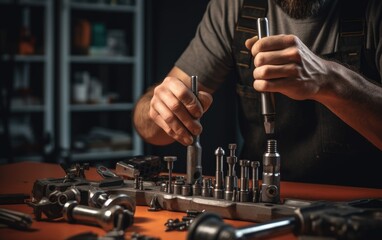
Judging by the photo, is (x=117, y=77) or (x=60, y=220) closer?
(x=60, y=220)

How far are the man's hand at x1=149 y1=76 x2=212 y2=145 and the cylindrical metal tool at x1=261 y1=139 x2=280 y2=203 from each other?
8.6 inches

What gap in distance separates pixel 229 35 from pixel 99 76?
2.78 metres

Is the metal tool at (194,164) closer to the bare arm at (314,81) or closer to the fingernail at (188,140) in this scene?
the fingernail at (188,140)

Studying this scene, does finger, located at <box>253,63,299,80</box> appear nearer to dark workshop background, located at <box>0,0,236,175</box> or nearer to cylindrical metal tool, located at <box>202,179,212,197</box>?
cylindrical metal tool, located at <box>202,179,212,197</box>

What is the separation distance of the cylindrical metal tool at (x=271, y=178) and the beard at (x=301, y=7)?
2.79 ft

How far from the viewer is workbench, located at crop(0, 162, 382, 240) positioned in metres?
1.06

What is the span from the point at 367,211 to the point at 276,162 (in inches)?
8.9

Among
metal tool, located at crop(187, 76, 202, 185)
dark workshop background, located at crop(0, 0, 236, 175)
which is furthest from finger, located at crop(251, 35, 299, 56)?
dark workshop background, located at crop(0, 0, 236, 175)

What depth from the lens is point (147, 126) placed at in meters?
2.00

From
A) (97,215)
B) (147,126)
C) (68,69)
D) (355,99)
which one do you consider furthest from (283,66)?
(68,69)

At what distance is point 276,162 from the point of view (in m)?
1.18

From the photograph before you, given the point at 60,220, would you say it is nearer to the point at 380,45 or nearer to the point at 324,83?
the point at 324,83

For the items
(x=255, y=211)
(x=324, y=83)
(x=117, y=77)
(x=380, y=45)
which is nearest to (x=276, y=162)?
(x=255, y=211)

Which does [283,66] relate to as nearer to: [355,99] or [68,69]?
[355,99]
